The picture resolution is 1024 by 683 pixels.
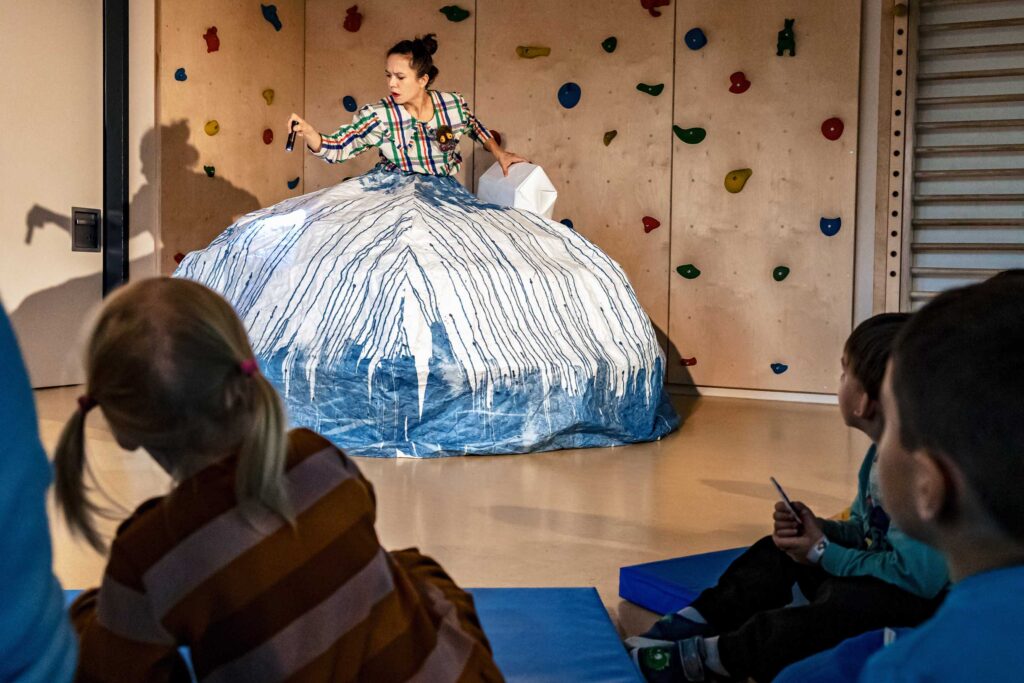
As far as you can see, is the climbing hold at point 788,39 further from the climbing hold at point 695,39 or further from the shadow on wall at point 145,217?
the shadow on wall at point 145,217

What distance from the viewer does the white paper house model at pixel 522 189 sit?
13.4 feet

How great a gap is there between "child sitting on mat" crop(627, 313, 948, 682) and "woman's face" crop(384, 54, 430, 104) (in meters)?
2.74

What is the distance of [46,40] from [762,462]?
338 centimetres

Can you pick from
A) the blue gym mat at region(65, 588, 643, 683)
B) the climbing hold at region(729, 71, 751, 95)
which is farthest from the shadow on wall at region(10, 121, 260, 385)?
the blue gym mat at region(65, 588, 643, 683)

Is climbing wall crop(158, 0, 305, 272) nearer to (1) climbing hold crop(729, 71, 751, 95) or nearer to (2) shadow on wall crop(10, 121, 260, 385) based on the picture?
(2) shadow on wall crop(10, 121, 260, 385)

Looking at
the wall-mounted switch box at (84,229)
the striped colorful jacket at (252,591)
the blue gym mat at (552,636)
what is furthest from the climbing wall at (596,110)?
the striped colorful jacket at (252,591)

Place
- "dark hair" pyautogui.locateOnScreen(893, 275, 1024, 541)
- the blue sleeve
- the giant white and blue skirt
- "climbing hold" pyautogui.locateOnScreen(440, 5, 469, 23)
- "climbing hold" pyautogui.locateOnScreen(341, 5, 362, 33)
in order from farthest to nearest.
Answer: "climbing hold" pyautogui.locateOnScreen(341, 5, 362, 33)
"climbing hold" pyautogui.locateOnScreen(440, 5, 469, 23)
the giant white and blue skirt
"dark hair" pyautogui.locateOnScreen(893, 275, 1024, 541)
the blue sleeve

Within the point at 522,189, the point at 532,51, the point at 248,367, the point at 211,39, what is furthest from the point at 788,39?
the point at 248,367

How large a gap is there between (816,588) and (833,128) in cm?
342

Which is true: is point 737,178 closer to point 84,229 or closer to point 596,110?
point 596,110

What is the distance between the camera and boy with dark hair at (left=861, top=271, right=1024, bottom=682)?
0.61 meters

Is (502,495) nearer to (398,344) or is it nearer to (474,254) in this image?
(398,344)

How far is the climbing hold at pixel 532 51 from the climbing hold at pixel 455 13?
A: 14.3 inches

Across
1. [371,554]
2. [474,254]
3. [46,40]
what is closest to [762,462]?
[474,254]
